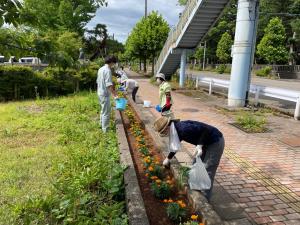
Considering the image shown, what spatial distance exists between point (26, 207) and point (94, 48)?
4400 cm

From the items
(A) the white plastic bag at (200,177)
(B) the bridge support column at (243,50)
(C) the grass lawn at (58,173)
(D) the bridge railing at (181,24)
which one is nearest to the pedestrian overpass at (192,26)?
(D) the bridge railing at (181,24)

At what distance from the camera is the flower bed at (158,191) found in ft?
10.8

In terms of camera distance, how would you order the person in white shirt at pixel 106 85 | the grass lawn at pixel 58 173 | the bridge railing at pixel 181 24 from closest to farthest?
1. the grass lawn at pixel 58 173
2. the person in white shirt at pixel 106 85
3. the bridge railing at pixel 181 24

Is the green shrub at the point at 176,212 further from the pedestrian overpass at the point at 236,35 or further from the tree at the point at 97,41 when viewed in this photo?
the tree at the point at 97,41

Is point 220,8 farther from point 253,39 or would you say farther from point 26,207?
point 26,207

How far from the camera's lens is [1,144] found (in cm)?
650

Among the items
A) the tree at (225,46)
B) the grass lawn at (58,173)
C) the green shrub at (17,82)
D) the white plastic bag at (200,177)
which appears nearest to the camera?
the grass lawn at (58,173)

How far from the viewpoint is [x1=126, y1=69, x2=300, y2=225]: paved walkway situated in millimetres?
3916

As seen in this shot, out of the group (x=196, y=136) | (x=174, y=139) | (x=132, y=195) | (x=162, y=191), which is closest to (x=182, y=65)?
(x=196, y=136)

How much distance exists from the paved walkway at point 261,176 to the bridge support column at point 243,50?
3.66 metres

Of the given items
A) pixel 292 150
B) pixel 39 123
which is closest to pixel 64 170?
pixel 39 123

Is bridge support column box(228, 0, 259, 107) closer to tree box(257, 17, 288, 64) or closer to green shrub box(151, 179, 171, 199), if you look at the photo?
green shrub box(151, 179, 171, 199)

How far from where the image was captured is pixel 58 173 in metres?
4.86

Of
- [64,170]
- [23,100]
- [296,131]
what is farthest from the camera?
[23,100]
